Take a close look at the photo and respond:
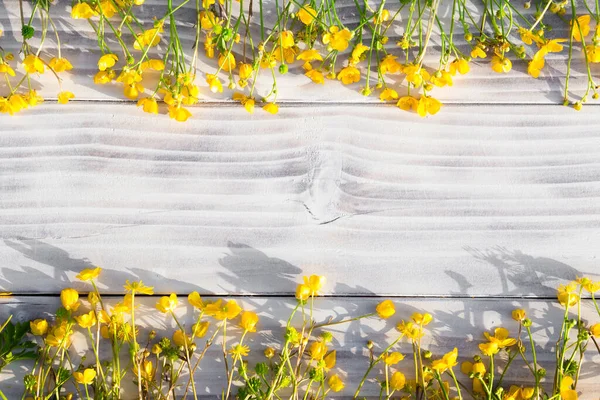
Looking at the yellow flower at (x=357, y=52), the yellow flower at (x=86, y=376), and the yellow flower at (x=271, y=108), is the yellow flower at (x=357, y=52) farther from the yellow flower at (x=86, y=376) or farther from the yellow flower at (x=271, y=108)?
the yellow flower at (x=86, y=376)

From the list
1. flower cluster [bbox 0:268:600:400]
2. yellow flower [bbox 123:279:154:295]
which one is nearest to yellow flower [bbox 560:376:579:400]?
flower cluster [bbox 0:268:600:400]

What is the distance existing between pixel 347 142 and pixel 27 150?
0.56 meters

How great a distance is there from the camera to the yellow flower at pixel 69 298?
0.96 metres

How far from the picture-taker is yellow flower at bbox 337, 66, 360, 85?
0.97 metres

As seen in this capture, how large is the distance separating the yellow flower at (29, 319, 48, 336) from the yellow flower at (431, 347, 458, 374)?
0.65 metres

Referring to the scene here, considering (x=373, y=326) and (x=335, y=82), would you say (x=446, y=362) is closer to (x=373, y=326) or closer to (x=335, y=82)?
(x=373, y=326)

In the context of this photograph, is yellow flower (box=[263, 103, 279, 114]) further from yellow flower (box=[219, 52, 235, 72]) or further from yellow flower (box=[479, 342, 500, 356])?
yellow flower (box=[479, 342, 500, 356])

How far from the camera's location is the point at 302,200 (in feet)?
3.32

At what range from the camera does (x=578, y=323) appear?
96 cm

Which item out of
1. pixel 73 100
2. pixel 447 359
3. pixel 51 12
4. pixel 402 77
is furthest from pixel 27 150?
pixel 447 359

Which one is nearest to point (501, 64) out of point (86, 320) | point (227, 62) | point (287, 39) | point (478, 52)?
point (478, 52)

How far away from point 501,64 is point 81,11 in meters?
0.69

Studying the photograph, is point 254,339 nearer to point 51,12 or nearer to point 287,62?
point 287,62

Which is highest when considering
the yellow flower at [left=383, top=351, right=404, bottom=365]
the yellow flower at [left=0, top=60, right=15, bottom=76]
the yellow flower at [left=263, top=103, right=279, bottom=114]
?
the yellow flower at [left=0, top=60, right=15, bottom=76]
